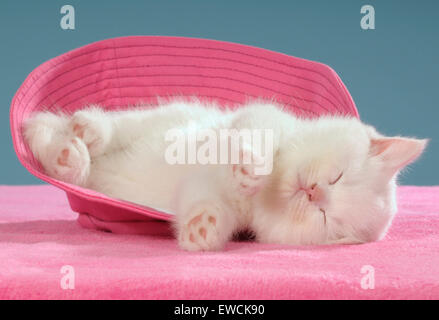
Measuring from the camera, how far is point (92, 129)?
6.14 feet

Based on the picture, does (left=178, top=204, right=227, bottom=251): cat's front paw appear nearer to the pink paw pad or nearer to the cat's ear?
the pink paw pad

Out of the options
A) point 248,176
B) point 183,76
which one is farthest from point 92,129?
point 248,176

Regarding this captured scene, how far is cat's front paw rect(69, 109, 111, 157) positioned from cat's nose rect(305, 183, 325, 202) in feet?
2.54

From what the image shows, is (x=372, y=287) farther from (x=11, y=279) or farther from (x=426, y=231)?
(x=426, y=231)

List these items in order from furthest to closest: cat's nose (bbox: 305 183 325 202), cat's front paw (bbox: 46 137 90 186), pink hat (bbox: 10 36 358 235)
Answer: pink hat (bbox: 10 36 358 235)
cat's front paw (bbox: 46 137 90 186)
cat's nose (bbox: 305 183 325 202)

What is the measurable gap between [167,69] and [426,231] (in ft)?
3.91

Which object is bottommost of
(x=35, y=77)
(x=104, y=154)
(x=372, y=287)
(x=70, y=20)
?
(x=372, y=287)

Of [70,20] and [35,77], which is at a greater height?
[70,20]

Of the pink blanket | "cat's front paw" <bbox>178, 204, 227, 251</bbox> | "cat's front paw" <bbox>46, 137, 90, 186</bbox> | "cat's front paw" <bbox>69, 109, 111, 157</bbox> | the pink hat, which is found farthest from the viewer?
the pink hat

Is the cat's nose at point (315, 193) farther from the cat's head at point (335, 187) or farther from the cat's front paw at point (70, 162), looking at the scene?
the cat's front paw at point (70, 162)

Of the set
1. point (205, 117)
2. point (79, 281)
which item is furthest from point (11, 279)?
point (205, 117)

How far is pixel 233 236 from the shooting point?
161cm

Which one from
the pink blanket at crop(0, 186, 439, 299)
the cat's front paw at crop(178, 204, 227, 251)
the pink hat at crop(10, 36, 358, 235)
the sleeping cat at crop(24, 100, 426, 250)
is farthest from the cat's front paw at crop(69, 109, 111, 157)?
the cat's front paw at crop(178, 204, 227, 251)

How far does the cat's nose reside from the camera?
1485 mm
